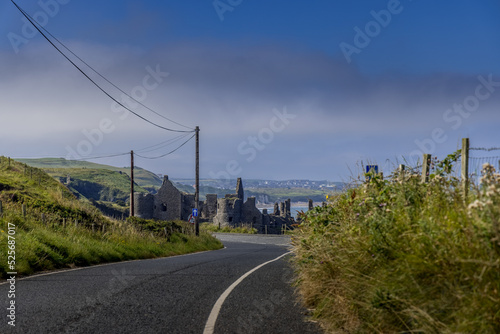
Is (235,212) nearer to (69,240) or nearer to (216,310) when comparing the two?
(69,240)

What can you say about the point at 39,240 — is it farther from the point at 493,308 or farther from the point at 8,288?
the point at 493,308

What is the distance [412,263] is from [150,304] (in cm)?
431

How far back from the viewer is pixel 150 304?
7.45 meters

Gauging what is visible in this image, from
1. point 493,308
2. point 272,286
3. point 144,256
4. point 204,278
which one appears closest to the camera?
point 493,308

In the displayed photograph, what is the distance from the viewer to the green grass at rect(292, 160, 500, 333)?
13.7ft

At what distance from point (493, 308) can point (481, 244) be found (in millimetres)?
626

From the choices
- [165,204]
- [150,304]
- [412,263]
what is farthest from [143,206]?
[412,263]

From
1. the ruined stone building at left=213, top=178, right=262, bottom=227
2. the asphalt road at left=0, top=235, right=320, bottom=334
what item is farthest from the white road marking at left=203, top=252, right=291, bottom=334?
the ruined stone building at left=213, top=178, right=262, bottom=227

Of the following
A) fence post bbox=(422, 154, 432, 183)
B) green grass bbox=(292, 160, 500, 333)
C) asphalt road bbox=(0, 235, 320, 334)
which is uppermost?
fence post bbox=(422, 154, 432, 183)

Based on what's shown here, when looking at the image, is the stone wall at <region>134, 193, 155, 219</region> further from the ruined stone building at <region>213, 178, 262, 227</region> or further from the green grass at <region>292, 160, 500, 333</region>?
the green grass at <region>292, 160, 500, 333</region>

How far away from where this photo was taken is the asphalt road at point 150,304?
6.12 m

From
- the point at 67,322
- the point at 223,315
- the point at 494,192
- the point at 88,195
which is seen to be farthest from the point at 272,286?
the point at 88,195

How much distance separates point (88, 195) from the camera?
182125 millimetres

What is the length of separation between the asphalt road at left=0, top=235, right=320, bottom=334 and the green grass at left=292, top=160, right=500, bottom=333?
707 millimetres
